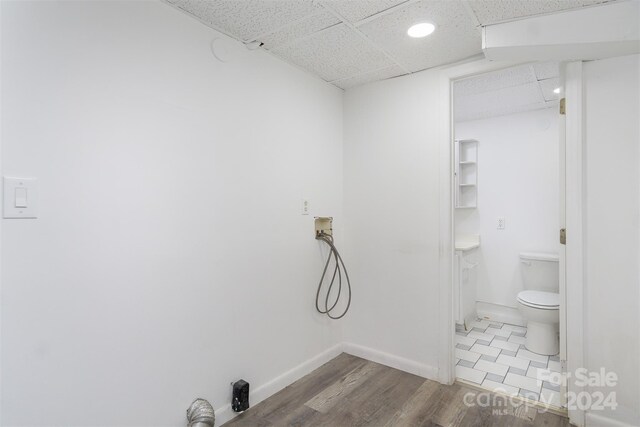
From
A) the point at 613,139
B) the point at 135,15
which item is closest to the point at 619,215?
the point at 613,139

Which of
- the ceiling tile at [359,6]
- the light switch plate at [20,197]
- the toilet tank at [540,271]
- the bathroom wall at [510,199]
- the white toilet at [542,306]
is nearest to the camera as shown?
the light switch plate at [20,197]

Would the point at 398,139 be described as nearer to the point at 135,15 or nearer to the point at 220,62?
the point at 220,62

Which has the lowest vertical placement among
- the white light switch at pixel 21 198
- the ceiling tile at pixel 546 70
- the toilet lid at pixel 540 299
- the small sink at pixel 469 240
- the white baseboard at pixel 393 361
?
the white baseboard at pixel 393 361

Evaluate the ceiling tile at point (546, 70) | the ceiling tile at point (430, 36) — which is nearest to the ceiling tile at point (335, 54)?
the ceiling tile at point (430, 36)

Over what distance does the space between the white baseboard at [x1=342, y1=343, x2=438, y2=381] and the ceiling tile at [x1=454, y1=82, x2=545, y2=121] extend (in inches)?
91.4

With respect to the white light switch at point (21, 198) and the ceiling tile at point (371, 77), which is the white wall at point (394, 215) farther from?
the white light switch at point (21, 198)

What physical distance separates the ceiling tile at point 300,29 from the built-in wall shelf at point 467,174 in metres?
2.41

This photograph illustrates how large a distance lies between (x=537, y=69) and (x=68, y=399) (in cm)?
335

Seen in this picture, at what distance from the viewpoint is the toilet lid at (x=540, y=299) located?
2.78m

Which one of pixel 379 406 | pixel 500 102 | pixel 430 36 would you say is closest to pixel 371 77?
pixel 430 36

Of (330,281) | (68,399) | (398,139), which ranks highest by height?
(398,139)

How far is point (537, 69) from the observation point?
2.42m

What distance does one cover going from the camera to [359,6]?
1.67m

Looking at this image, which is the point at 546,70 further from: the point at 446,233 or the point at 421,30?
the point at 446,233
